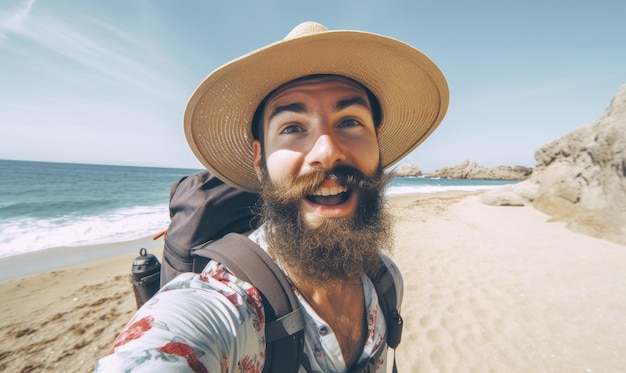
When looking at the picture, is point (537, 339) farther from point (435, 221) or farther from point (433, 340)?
point (435, 221)

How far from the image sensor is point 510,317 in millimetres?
3512

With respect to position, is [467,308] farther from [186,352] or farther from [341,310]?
[186,352]

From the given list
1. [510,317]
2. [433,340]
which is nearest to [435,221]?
[510,317]

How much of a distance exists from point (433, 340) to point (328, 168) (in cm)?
313

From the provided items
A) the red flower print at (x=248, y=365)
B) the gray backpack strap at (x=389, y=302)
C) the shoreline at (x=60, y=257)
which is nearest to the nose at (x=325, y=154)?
the gray backpack strap at (x=389, y=302)

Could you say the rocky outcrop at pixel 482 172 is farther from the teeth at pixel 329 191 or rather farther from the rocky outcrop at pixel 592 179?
the teeth at pixel 329 191

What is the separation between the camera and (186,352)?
0.73m

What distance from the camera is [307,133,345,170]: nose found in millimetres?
1305

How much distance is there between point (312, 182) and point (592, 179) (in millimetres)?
10447

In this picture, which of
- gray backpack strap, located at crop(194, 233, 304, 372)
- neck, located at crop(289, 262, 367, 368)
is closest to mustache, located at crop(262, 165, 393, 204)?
gray backpack strap, located at crop(194, 233, 304, 372)

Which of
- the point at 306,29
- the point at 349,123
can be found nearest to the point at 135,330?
the point at 349,123

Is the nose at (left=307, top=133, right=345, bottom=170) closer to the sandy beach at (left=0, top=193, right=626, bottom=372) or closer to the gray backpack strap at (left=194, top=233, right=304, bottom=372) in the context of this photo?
the gray backpack strap at (left=194, top=233, right=304, bottom=372)

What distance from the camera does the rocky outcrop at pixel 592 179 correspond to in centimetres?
643

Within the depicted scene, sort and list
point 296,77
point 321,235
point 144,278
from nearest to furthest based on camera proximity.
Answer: point 321,235
point 296,77
point 144,278
